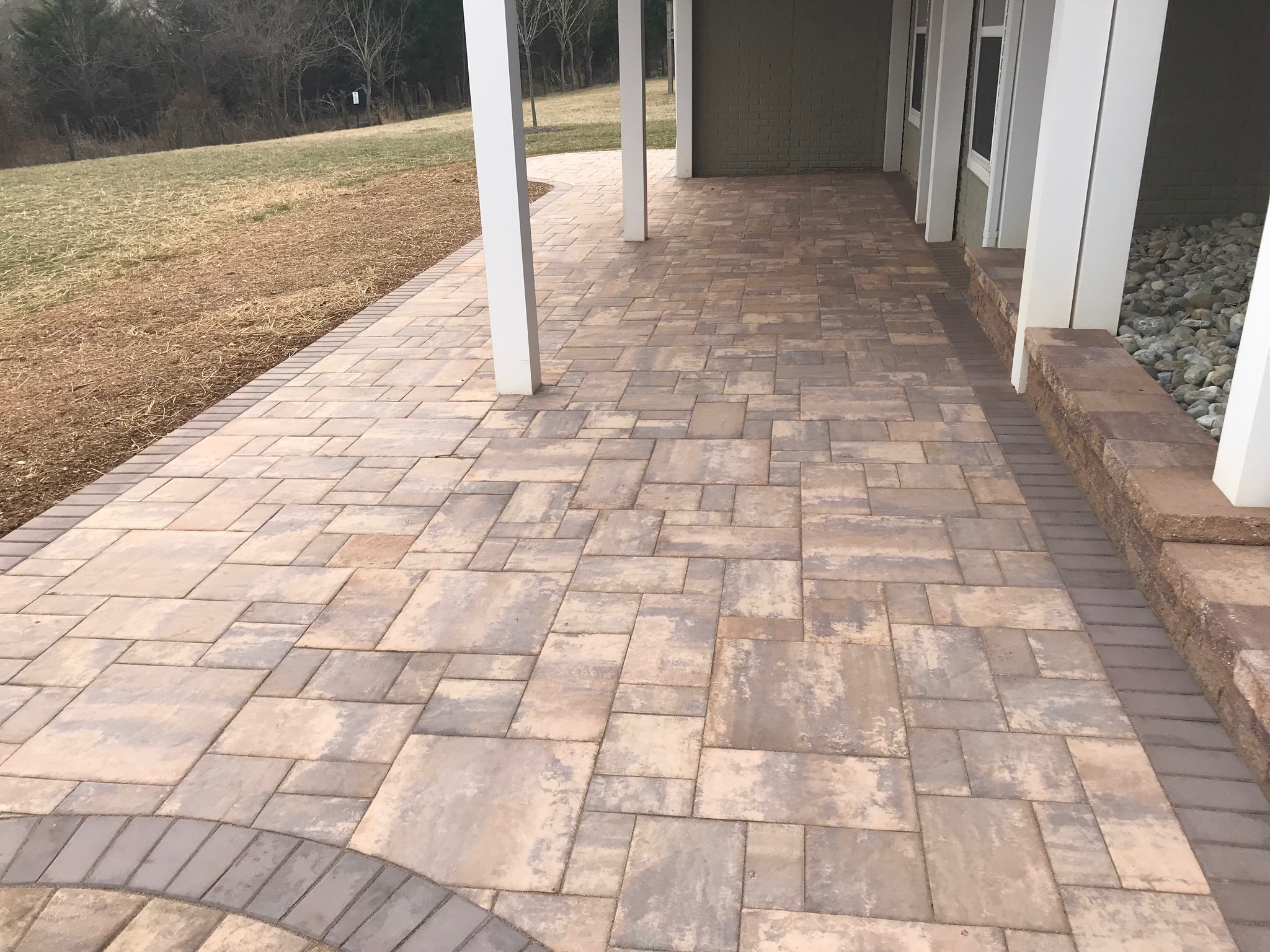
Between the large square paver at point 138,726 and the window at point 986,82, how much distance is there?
5369 millimetres

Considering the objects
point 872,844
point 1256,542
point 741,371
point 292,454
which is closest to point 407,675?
point 872,844

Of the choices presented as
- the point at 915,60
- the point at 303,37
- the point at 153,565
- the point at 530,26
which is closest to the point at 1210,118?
the point at 915,60

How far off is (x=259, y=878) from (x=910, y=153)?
10155mm

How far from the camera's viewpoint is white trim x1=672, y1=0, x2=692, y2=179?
36.3ft

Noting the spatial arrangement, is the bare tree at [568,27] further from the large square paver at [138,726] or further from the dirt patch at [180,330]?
the large square paver at [138,726]

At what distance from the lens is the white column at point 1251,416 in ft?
8.16

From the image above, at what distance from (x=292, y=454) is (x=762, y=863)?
2.93 meters

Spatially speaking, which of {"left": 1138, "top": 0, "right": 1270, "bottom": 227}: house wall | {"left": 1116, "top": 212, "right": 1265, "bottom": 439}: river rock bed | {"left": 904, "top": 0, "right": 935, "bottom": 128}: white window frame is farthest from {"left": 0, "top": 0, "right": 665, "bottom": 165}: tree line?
{"left": 1116, "top": 212, "right": 1265, "bottom": 439}: river rock bed

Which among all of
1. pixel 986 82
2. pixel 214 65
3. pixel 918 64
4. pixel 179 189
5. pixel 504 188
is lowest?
pixel 179 189

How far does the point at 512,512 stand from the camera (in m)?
3.62

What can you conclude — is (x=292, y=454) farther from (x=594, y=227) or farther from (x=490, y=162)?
(x=594, y=227)

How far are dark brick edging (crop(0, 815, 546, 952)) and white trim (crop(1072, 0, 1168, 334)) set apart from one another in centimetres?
360

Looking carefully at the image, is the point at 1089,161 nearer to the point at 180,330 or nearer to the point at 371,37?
the point at 180,330

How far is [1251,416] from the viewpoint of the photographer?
101 inches
